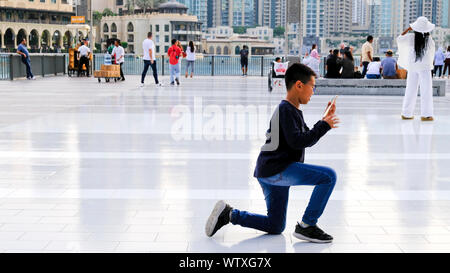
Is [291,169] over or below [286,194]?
over

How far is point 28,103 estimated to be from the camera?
48.2 feet

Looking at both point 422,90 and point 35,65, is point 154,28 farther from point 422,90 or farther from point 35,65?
point 422,90

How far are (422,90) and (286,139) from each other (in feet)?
25.5

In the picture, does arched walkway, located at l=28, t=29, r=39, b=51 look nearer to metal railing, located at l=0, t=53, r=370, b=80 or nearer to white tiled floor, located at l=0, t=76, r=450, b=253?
metal railing, located at l=0, t=53, r=370, b=80

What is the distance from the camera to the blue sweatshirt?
4.12 m

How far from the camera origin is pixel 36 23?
109 metres

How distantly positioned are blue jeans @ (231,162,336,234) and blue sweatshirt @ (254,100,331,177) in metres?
0.06

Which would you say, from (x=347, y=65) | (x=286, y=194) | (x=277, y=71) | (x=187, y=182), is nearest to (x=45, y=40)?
(x=277, y=71)

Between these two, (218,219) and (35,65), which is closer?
(218,219)

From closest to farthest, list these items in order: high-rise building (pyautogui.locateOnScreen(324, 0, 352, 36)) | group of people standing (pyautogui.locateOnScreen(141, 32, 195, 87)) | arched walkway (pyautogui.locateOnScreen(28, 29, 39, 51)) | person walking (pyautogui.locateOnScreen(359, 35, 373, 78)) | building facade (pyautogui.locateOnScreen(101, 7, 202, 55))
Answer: group of people standing (pyautogui.locateOnScreen(141, 32, 195, 87)) < person walking (pyautogui.locateOnScreen(359, 35, 373, 78)) < arched walkway (pyautogui.locateOnScreen(28, 29, 39, 51)) < building facade (pyautogui.locateOnScreen(101, 7, 202, 55)) < high-rise building (pyautogui.locateOnScreen(324, 0, 352, 36))

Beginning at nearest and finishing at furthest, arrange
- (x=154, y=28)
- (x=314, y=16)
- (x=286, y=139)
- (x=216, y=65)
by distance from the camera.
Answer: (x=286, y=139) → (x=216, y=65) → (x=154, y=28) → (x=314, y=16)

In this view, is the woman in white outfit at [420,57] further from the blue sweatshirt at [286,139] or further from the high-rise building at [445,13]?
the high-rise building at [445,13]

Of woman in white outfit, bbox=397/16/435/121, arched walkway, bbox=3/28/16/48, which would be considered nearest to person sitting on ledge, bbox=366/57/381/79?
woman in white outfit, bbox=397/16/435/121
